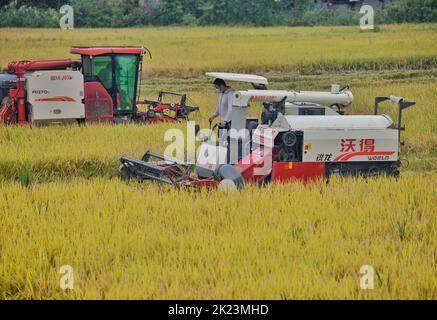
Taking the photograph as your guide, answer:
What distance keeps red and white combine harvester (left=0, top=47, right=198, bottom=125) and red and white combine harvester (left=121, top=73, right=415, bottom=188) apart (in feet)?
14.9

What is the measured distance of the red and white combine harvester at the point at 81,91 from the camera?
13.9m

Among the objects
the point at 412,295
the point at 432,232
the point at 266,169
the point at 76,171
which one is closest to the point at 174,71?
the point at 76,171

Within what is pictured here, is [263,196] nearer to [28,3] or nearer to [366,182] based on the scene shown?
[366,182]

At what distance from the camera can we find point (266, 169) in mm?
9234

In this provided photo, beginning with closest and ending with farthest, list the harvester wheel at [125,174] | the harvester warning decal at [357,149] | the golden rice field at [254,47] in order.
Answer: the harvester warning decal at [357,149], the harvester wheel at [125,174], the golden rice field at [254,47]

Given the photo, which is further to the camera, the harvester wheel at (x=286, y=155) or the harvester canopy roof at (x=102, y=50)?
the harvester canopy roof at (x=102, y=50)

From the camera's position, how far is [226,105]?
10.2 m

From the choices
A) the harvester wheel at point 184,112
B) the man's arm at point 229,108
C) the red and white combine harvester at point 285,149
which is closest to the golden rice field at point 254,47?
the harvester wheel at point 184,112

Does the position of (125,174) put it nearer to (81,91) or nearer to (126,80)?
(81,91)

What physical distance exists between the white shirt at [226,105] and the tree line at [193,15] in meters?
28.4

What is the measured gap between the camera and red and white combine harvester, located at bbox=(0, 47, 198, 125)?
45.5 feet

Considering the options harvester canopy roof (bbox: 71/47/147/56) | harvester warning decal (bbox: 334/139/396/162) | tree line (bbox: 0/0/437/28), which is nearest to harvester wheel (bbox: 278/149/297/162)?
harvester warning decal (bbox: 334/139/396/162)

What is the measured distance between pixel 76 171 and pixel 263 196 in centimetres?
373

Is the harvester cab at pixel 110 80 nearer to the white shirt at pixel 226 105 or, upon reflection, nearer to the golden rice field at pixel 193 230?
the golden rice field at pixel 193 230
